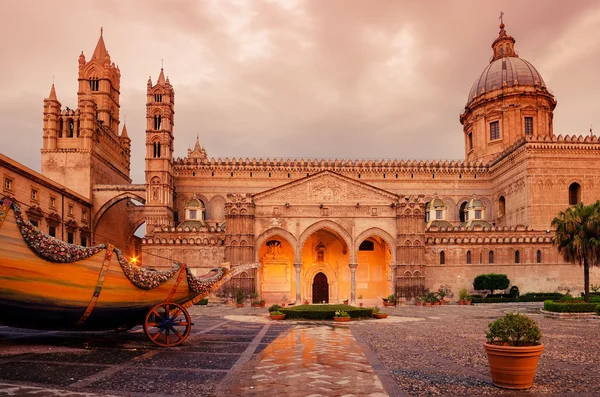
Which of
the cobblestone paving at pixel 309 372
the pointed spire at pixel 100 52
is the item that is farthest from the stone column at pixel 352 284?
the pointed spire at pixel 100 52

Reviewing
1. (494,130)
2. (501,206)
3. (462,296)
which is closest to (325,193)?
(462,296)

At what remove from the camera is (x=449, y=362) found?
12.0 meters

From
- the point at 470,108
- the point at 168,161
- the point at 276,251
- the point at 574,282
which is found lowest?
the point at 574,282

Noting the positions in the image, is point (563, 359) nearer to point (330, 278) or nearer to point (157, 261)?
point (330, 278)

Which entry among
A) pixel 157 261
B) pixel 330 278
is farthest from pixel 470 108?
pixel 157 261

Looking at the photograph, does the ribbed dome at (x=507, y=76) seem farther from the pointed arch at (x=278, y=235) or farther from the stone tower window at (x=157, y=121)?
the stone tower window at (x=157, y=121)

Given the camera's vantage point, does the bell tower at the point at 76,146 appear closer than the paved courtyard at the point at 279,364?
No

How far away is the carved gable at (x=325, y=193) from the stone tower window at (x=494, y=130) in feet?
74.6

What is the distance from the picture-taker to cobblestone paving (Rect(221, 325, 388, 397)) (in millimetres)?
8977

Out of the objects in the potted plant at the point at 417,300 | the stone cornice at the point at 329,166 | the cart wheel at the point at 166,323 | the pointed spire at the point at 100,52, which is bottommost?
the potted plant at the point at 417,300

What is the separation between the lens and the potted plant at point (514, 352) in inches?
350

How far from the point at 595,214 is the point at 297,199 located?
19.6m

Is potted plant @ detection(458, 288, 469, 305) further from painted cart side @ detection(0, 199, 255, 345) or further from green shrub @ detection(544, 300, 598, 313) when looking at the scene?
painted cart side @ detection(0, 199, 255, 345)

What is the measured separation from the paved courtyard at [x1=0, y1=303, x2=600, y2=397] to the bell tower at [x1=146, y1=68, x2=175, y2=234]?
27175 millimetres
